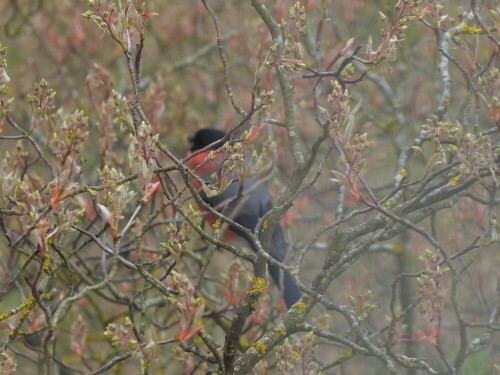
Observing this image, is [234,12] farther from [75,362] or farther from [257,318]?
[257,318]

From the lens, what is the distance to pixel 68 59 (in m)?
7.48

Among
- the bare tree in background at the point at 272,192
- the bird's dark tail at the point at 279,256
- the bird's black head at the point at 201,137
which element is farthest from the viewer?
the bird's black head at the point at 201,137

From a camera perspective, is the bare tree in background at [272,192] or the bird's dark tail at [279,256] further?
the bird's dark tail at [279,256]

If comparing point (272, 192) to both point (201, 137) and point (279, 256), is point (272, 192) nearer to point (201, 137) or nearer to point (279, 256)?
point (279, 256)

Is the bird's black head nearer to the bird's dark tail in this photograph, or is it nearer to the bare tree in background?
the bare tree in background

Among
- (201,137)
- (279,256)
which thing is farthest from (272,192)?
(201,137)

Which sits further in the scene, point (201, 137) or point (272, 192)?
point (201, 137)

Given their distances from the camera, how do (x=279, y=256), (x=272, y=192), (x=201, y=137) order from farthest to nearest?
(x=201, y=137) → (x=279, y=256) → (x=272, y=192)

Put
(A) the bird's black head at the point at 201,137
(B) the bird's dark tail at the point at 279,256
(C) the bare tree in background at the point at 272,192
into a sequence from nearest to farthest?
(C) the bare tree in background at the point at 272,192 → (B) the bird's dark tail at the point at 279,256 → (A) the bird's black head at the point at 201,137

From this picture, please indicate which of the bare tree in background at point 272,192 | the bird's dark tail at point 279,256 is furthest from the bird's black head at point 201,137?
the bird's dark tail at point 279,256

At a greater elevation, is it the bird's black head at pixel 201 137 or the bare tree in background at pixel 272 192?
the bird's black head at pixel 201 137

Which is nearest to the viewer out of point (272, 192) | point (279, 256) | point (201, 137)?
point (272, 192)

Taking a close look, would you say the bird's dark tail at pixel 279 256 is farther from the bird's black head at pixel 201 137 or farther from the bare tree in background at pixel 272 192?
the bird's black head at pixel 201 137

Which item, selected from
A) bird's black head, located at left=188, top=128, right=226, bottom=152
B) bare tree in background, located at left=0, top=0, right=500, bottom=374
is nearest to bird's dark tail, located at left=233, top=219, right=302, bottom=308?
bare tree in background, located at left=0, top=0, right=500, bottom=374
